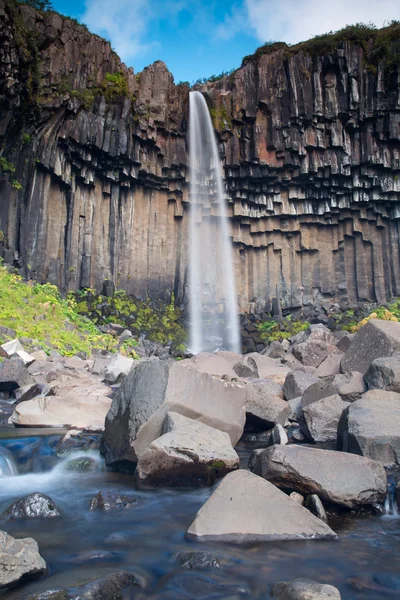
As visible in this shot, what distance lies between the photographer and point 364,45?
25.4 meters

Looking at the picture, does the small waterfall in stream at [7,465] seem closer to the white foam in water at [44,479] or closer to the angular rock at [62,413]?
the white foam in water at [44,479]

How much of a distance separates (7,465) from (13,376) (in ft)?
12.6

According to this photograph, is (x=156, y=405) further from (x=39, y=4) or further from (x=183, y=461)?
(x=39, y=4)

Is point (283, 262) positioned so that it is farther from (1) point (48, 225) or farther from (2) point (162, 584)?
(2) point (162, 584)

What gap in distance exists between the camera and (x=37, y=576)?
2.75 metres

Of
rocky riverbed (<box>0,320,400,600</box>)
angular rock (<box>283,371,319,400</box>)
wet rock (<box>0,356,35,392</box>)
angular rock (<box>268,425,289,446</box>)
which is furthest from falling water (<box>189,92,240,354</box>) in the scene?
angular rock (<box>268,425,289,446</box>)

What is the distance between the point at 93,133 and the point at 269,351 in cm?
1352

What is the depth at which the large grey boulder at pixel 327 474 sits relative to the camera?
156 inches

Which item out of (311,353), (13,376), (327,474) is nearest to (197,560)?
(327,474)

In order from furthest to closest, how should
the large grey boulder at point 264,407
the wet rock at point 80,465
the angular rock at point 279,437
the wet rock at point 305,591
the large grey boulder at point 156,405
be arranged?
the large grey boulder at point 264,407, the angular rock at point 279,437, the wet rock at point 80,465, the large grey boulder at point 156,405, the wet rock at point 305,591

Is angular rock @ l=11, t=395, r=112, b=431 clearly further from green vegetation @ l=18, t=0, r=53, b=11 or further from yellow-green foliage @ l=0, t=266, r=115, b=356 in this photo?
green vegetation @ l=18, t=0, r=53, b=11

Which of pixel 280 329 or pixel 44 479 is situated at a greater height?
pixel 280 329

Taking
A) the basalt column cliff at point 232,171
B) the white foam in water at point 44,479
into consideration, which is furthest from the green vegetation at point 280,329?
the white foam in water at point 44,479

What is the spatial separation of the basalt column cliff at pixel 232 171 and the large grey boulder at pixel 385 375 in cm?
1605
